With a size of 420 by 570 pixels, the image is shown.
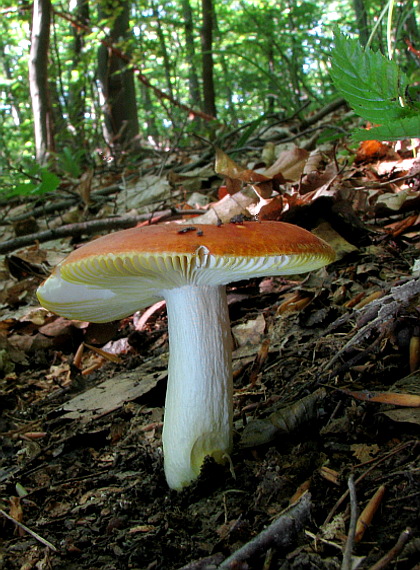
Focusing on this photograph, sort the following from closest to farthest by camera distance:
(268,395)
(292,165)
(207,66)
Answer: (268,395), (292,165), (207,66)

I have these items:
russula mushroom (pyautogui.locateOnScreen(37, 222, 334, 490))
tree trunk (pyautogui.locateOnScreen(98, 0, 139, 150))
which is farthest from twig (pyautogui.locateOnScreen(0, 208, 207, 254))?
tree trunk (pyautogui.locateOnScreen(98, 0, 139, 150))

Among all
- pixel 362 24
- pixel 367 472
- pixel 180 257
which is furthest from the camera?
pixel 362 24

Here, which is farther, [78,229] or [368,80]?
[78,229]

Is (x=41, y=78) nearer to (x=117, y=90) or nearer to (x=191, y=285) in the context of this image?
(x=117, y=90)

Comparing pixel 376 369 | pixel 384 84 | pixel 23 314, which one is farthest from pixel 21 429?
pixel 384 84

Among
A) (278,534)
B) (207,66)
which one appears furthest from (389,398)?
(207,66)

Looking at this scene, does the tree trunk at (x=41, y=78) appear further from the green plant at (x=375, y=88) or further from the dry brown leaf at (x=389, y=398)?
the dry brown leaf at (x=389, y=398)
